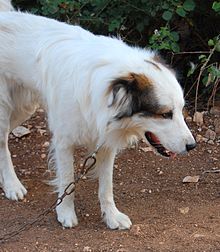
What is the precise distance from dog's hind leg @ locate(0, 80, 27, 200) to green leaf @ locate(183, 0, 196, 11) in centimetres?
177

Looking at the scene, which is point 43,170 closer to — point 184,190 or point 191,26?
point 184,190

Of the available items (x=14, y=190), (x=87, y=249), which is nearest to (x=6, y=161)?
(x=14, y=190)

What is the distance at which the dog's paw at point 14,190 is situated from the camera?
16.2ft

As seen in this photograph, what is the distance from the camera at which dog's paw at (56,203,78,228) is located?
451 cm

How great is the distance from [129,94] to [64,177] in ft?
3.19

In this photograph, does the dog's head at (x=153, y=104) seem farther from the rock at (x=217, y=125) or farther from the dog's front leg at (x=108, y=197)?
the rock at (x=217, y=125)

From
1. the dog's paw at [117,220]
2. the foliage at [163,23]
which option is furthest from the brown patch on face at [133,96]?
the foliage at [163,23]

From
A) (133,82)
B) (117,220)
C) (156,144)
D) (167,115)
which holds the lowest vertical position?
(117,220)

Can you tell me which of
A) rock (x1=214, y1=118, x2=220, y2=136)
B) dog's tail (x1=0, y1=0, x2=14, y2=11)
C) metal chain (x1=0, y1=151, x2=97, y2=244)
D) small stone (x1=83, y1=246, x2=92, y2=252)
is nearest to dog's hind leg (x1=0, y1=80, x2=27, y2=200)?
metal chain (x1=0, y1=151, x2=97, y2=244)

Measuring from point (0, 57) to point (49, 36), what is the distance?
43cm

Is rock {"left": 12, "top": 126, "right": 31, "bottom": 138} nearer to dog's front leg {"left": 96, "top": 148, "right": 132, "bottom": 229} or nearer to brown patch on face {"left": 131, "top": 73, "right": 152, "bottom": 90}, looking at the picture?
dog's front leg {"left": 96, "top": 148, "right": 132, "bottom": 229}

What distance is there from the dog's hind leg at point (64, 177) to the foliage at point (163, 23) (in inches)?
59.2

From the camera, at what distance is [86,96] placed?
13.3ft

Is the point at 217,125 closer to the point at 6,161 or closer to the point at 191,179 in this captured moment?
the point at 191,179
